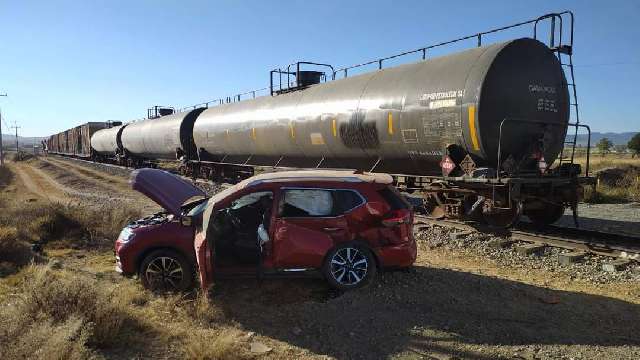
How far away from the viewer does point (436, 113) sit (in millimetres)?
10117

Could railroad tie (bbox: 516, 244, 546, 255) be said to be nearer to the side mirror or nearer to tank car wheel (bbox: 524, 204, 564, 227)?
tank car wheel (bbox: 524, 204, 564, 227)

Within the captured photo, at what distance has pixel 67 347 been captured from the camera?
13.5 ft

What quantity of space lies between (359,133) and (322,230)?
21.2ft

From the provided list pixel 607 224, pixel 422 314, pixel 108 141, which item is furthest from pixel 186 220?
pixel 108 141

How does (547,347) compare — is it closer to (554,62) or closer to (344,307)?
(344,307)

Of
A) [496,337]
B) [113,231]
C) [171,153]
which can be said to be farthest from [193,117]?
[496,337]

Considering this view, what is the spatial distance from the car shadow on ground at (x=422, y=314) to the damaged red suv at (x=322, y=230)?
0.37 meters

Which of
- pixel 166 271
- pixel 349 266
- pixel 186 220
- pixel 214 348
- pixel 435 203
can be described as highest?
pixel 186 220

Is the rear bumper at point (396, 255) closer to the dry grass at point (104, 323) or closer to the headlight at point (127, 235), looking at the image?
the dry grass at point (104, 323)

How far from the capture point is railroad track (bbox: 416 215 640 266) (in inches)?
318

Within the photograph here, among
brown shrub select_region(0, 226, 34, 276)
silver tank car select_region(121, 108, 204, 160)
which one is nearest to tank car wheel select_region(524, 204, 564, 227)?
brown shrub select_region(0, 226, 34, 276)

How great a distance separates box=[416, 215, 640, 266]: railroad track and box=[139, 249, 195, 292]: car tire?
5.95 meters

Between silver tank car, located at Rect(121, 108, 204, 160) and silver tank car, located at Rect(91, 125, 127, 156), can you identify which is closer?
silver tank car, located at Rect(121, 108, 204, 160)

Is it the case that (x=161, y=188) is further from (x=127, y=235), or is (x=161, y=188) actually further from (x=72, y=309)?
(x=72, y=309)
